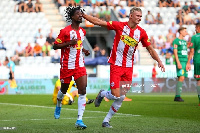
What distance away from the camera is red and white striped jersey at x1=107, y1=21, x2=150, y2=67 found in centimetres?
916

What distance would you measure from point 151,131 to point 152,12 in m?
26.4

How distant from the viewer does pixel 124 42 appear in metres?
9.20

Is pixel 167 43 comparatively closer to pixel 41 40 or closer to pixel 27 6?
pixel 41 40

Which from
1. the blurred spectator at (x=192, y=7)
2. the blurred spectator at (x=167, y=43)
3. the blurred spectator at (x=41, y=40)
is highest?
the blurred spectator at (x=192, y=7)

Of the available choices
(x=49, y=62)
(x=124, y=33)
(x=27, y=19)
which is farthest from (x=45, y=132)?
(x=27, y=19)

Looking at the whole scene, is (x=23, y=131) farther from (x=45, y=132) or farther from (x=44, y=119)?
(x=44, y=119)

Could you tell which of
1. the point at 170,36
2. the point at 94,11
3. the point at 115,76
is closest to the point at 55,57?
the point at 94,11

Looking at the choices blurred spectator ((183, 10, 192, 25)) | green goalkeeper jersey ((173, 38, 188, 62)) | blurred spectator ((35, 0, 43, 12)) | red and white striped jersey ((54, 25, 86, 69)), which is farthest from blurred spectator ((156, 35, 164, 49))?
red and white striped jersey ((54, 25, 86, 69))

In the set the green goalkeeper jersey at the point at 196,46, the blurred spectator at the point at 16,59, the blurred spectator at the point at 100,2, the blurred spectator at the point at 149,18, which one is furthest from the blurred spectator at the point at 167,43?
the green goalkeeper jersey at the point at 196,46

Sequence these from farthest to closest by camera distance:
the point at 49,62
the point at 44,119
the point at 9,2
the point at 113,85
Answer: the point at 9,2
the point at 49,62
the point at 44,119
the point at 113,85

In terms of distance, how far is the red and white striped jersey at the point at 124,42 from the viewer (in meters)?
9.16

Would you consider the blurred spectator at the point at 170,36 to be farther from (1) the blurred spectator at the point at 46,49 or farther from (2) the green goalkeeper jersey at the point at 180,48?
(2) the green goalkeeper jersey at the point at 180,48

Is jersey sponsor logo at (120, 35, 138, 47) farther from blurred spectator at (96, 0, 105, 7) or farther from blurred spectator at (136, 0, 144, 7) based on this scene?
blurred spectator at (136, 0, 144, 7)

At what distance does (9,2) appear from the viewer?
1325 inches
